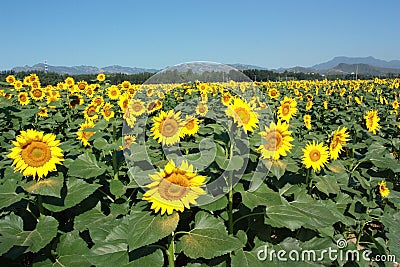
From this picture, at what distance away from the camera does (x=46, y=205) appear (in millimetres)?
2277

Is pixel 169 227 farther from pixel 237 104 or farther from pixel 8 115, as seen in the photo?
pixel 8 115

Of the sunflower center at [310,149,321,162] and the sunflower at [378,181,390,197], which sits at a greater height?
the sunflower center at [310,149,321,162]

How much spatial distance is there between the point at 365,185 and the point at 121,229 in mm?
2227

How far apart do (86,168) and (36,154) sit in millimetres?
461

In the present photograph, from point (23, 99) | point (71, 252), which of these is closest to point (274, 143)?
point (71, 252)

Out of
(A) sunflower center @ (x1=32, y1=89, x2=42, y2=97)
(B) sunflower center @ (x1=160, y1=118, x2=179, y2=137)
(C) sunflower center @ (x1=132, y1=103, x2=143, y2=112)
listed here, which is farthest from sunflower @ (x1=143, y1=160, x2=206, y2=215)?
(A) sunflower center @ (x1=32, y1=89, x2=42, y2=97)

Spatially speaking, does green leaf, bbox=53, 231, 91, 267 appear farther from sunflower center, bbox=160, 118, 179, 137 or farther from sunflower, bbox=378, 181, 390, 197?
sunflower, bbox=378, 181, 390, 197

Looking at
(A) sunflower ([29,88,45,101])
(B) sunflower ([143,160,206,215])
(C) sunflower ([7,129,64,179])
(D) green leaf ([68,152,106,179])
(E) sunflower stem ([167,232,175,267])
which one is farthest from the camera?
(A) sunflower ([29,88,45,101])

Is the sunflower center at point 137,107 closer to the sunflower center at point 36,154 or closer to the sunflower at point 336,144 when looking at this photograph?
the sunflower center at point 36,154

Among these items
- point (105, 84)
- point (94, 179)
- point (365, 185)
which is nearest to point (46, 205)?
point (94, 179)

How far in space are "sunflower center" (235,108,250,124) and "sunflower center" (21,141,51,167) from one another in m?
1.44

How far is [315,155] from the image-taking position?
2906mm

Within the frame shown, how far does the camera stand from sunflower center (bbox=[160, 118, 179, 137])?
3293 mm

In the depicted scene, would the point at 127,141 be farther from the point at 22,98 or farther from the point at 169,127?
the point at 22,98
